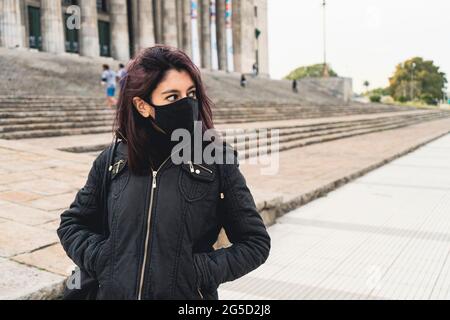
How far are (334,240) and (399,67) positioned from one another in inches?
3304

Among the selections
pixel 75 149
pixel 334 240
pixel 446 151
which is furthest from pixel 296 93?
pixel 334 240

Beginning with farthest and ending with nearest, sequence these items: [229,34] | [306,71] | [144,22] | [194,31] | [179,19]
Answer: [306,71], [229,34], [179,19], [194,31], [144,22]

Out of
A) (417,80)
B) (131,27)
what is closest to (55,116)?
(131,27)

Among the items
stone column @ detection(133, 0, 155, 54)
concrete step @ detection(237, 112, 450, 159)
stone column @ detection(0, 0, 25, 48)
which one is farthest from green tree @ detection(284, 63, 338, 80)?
concrete step @ detection(237, 112, 450, 159)

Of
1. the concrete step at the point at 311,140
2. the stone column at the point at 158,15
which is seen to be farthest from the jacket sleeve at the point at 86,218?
the stone column at the point at 158,15

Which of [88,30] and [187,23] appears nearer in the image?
[88,30]

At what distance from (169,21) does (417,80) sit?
57535mm

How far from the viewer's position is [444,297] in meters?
3.24

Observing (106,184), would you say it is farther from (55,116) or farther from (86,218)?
(55,116)

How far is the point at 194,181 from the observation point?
1.55 meters

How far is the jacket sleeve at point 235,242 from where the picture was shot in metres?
1.54

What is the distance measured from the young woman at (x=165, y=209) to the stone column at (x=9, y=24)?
79.1 ft

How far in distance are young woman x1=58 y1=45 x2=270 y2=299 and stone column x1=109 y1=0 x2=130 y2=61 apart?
98.8 ft
